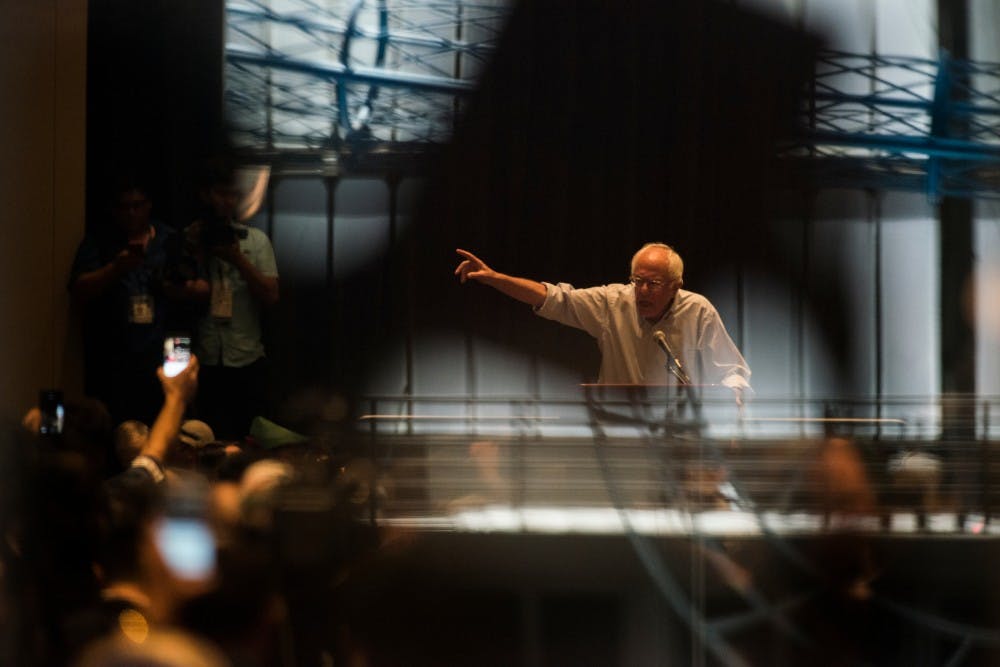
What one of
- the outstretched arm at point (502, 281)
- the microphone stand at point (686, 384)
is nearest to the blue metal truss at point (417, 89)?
the outstretched arm at point (502, 281)

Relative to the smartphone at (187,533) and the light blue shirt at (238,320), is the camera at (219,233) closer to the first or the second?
the light blue shirt at (238,320)

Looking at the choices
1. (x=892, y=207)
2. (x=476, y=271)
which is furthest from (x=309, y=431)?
(x=892, y=207)

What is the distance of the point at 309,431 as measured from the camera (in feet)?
10.7

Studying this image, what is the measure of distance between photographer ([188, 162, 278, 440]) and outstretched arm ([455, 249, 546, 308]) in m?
0.53

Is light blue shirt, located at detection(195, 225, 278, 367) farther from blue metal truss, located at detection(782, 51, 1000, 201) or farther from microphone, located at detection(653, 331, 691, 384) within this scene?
blue metal truss, located at detection(782, 51, 1000, 201)

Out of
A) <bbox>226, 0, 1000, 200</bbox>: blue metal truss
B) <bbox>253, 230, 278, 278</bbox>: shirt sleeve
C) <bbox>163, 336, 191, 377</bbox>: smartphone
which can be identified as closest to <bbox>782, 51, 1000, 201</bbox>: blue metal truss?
<bbox>226, 0, 1000, 200</bbox>: blue metal truss

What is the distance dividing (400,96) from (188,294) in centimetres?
82

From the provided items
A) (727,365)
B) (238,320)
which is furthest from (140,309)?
(727,365)

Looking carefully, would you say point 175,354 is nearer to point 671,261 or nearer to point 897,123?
point 671,261

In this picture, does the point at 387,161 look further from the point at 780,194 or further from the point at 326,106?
the point at 780,194

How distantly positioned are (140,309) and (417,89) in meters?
1.01

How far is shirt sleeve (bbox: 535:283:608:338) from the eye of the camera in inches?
127

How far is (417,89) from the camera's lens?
326cm

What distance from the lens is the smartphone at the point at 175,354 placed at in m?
3.29
